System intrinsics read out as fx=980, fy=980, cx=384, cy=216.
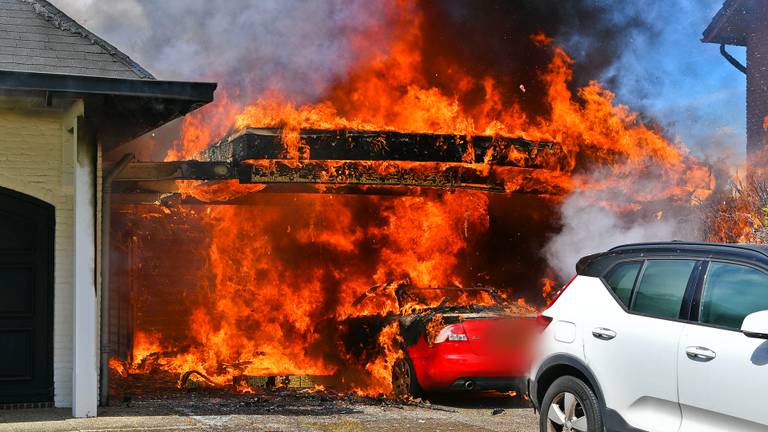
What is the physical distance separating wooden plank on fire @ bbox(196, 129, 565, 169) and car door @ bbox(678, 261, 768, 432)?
8698mm

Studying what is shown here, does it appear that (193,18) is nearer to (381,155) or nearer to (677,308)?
(381,155)

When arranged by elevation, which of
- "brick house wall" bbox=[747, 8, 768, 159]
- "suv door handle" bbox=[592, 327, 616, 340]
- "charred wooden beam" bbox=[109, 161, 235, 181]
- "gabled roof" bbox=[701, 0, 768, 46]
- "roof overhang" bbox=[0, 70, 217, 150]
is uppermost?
"gabled roof" bbox=[701, 0, 768, 46]

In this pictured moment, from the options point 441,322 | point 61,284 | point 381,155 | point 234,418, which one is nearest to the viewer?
point 234,418

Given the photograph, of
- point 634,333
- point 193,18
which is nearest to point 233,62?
point 193,18

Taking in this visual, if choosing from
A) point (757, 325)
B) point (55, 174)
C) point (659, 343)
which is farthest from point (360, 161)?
point (757, 325)

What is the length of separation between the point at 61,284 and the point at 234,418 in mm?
2473

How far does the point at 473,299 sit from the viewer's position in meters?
13.6

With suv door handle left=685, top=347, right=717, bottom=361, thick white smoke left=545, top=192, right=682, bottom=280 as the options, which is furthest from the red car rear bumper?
thick white smoke left=545, top=192, right=682, bottom=280

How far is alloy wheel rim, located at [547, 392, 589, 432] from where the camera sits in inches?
271

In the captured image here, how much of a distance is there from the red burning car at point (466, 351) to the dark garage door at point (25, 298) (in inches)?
161

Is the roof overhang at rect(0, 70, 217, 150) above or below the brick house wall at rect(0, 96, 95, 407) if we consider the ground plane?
above

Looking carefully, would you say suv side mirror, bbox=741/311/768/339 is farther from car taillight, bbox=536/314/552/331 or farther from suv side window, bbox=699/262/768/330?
car taillight, bbox=536/314/552/331

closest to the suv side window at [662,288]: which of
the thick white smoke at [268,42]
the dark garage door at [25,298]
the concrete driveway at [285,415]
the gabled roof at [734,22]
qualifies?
the concrete driveway at [285,415]

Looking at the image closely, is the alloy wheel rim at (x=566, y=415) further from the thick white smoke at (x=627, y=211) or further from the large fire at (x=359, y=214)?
the thick white smoke at (x=627, y=211)
